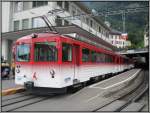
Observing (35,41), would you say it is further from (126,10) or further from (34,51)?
(126,10)

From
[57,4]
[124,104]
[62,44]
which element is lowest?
[124,104]

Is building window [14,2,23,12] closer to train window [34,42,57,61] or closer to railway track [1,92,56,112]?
railway track [1,92,56,112]

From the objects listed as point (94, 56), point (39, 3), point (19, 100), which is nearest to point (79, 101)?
point (19, 100)

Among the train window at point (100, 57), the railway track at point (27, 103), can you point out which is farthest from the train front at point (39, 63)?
the train window at point (100, 57)

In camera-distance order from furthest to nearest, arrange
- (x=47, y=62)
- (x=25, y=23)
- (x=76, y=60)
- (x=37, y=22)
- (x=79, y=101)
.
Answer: (x=25, y=23), (x=37, y=22), (x=76, y=60), (x=47, y=62), (x=79, y=101)

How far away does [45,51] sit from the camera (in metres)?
11.4

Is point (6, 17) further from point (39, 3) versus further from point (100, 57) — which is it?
point (100, 57)

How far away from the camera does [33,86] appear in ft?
37.6

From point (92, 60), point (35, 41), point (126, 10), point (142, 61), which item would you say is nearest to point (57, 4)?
point (126, 10)

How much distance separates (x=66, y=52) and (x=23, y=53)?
1924 millimetres

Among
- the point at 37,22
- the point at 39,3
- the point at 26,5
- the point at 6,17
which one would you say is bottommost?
the point at 37,22

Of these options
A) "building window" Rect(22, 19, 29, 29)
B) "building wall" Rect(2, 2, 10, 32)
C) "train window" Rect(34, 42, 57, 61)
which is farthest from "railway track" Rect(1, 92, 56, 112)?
"building wall" Rect(2, 2, 10, 32)

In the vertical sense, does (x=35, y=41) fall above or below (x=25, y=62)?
above

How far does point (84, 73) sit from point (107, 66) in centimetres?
762
